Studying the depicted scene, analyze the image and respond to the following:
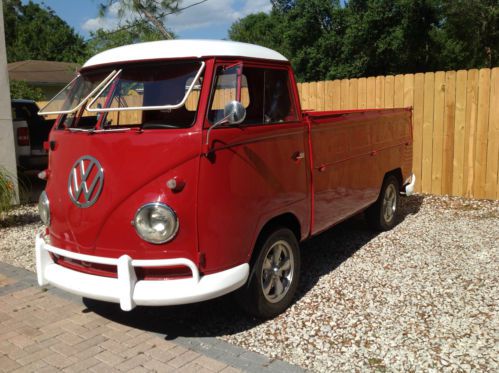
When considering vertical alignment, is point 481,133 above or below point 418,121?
below

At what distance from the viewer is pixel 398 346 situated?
368 centimetres

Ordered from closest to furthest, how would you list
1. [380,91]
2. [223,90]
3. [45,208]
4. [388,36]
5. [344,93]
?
[223,90], [45,208], [380,91], [344,93], [388,36]

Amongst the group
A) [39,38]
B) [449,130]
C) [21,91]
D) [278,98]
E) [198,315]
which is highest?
[39,38]

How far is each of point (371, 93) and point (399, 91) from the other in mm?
557

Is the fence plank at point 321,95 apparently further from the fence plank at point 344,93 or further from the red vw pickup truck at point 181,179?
the red vw pickup truck at point 181,179

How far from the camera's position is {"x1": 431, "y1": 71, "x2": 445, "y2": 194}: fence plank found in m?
8.57

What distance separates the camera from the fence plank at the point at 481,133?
8125 millimetres

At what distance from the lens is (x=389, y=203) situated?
23.3 feet

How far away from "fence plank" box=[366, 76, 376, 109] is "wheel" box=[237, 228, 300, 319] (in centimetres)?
579

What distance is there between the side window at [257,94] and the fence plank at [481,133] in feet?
16.7

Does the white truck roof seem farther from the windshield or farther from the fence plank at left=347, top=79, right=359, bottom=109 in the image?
the fence plank at left=347, top=79, right=359, bottom=109

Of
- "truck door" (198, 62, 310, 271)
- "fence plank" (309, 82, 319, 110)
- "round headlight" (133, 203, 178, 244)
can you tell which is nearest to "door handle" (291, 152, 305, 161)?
"truck door" (198, 62, 310, 271)

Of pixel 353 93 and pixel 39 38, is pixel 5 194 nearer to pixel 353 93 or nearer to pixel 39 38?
pixel 353 93

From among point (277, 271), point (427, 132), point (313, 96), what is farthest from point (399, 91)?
point (277, 271)
